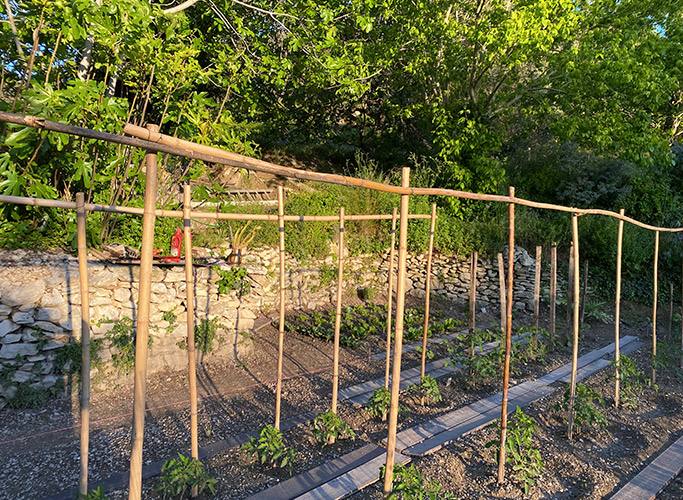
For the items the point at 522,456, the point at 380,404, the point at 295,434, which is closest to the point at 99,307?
the point at 295,434

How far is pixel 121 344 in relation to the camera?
4484 mm

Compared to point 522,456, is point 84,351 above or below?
above

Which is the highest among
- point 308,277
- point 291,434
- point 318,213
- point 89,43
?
point 89,43

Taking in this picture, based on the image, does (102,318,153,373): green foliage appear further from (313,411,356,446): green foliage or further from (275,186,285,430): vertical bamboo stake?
(313,411,356,446): green foliage

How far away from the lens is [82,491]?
7.50 ft

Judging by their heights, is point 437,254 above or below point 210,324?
above

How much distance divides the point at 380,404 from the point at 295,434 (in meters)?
0.78

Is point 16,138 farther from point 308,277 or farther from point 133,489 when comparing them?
point 308,277

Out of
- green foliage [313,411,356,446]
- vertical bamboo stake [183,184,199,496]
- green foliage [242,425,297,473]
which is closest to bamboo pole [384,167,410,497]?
green foliage [242,425,297,473]

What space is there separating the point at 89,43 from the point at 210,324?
3.50m

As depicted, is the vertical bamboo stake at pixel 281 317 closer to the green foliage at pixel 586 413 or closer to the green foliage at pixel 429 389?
the green foliage at pixel 429 389

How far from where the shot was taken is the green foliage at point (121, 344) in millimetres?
4434

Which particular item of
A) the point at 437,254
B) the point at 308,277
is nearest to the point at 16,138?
the point at 308,277

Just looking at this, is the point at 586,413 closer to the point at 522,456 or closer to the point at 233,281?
the point at 522,456
